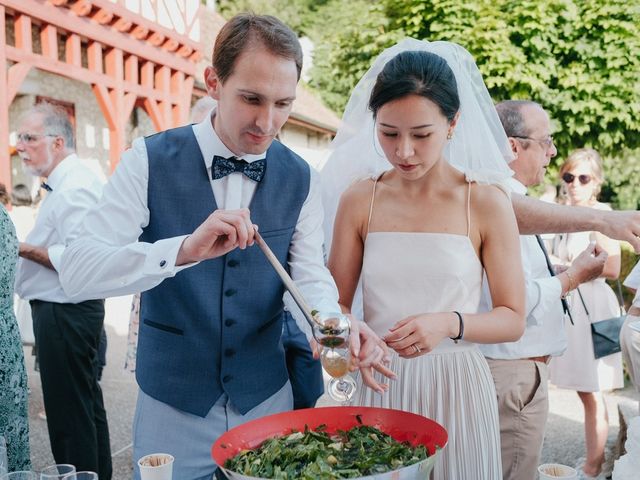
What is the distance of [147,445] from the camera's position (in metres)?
1.83

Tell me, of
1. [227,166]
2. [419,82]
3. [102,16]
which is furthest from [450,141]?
[102,16]

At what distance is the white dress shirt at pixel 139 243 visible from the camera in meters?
1.54

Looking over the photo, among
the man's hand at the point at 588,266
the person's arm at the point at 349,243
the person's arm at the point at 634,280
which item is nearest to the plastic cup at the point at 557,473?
the person's arm at the point at 349,243

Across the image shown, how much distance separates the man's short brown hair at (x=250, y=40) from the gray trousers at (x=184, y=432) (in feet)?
3.03

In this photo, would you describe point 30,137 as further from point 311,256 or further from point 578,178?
point 578,178

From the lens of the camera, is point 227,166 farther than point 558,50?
No

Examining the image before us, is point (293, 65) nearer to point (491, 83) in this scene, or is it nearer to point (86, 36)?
point (86, 36)

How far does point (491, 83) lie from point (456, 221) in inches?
372

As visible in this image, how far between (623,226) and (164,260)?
1368mm

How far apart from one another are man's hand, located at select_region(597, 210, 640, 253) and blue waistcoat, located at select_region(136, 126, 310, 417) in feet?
3.26

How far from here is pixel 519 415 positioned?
89.3 inches

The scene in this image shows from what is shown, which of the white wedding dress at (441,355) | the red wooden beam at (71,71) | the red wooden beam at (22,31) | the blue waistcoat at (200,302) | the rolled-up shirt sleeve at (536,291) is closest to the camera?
the blue waistcoat at (200,302)

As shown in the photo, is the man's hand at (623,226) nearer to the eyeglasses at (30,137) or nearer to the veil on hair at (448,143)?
the veil on hair at (448,143)

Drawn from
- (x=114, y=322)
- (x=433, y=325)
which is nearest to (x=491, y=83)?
(x=114, y=322)
